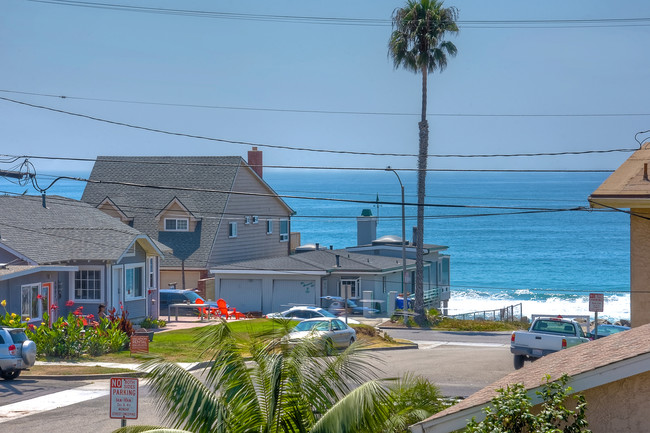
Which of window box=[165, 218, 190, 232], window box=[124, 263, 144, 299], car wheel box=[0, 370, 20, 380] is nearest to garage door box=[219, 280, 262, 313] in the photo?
window box=[165, 218, 190, 232]

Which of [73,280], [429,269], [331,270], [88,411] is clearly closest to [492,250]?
[429,269]

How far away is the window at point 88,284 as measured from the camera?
1359 inches

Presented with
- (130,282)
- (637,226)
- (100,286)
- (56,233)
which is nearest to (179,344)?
(100,286)

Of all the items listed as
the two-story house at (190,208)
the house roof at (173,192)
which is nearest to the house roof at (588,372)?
the two-story house at (190,208)

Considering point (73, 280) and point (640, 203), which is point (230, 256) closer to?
point (73, 280)

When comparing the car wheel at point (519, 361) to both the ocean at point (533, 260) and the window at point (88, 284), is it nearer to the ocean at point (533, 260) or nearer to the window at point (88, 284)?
the window at point (88, 284)

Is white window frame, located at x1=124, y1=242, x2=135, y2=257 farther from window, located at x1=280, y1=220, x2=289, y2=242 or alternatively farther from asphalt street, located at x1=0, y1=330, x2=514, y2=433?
window, located at x1=280, y1=220, x2=289, y2=242

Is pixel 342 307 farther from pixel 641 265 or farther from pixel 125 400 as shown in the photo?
Answer: pixel 125 400

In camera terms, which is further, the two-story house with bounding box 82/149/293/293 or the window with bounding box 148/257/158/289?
the two-story house with bounding box 82/149/293/293

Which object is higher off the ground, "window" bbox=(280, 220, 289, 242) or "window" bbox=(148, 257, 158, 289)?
"window" bbox=(280, 220, 289, 242)

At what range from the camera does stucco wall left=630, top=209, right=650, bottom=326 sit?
1552cm

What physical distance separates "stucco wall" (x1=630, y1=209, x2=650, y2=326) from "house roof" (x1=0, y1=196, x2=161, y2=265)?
22100 mm

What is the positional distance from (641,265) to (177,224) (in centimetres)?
3833

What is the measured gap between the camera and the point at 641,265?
1553 centimetres
